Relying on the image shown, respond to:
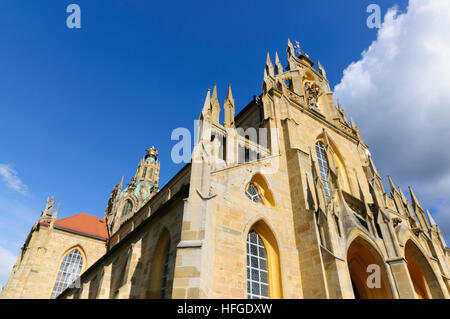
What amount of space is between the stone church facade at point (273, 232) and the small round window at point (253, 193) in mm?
54

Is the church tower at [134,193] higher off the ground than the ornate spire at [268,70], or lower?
higher

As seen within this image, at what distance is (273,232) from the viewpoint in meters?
11.0

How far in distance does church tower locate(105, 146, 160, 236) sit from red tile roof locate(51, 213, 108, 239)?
1315 millimetres

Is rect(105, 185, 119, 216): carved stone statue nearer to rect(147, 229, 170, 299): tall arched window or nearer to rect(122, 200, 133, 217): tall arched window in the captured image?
rect(122, 200, 133, 217): tall arched window

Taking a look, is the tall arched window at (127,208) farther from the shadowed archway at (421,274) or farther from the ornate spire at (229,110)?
the shadowed archway at (421,274)

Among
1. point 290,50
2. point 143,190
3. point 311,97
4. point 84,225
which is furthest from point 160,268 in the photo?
point 143,190

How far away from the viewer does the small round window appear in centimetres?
1179

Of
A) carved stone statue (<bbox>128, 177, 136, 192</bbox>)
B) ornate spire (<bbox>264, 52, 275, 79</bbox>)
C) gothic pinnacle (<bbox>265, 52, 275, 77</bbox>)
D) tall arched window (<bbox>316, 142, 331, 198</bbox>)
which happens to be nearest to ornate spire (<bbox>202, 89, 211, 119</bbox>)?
ornate spire (<bbox>264, 52, 275, 79</bbox>)

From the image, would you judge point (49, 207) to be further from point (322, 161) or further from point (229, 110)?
point (322, 161)

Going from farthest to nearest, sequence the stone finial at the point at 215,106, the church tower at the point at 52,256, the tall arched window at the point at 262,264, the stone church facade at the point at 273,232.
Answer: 1. the church tower at the point at 52,256
2. the stone finial at the point at 215,106
3. the tall arched window at the point at 262,264
4. the stone church facade at the point at 273,232

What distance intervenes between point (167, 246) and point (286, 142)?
7.49 meters

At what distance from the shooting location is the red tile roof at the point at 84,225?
102 feet

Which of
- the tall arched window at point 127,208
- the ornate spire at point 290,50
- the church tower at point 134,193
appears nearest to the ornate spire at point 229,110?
the ornate spire at point 290,50

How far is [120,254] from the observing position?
15945mm
